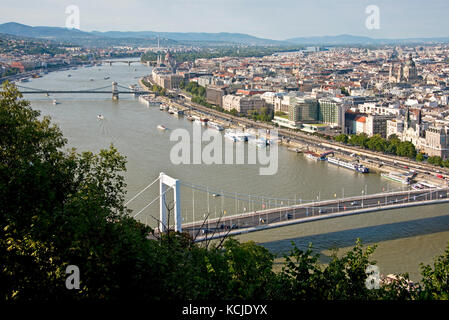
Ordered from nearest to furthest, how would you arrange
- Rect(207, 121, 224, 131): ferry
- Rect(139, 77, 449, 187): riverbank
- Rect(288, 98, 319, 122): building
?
Rect(139, 77, 449, 187): riverbank → Rect(207, 121, 224, 131): ferry → Rect(288, 98, 319, 122): building

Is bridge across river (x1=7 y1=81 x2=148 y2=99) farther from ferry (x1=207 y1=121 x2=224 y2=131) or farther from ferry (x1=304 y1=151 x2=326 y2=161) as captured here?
ferry (x1=304 y1=151 x2=326 y2=161)

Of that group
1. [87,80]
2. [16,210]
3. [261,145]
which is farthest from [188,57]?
[16,210]

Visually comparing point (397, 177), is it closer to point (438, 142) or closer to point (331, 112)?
point (438, 142)

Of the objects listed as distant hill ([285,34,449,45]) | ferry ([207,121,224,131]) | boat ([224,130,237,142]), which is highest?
distant hill ([285,34,449,45])

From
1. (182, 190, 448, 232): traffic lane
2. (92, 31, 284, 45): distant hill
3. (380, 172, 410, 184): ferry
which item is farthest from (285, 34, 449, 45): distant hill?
(182, 190, 448, 232): traffic lane

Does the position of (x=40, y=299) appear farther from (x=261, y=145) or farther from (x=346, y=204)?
(x=261, y=145)

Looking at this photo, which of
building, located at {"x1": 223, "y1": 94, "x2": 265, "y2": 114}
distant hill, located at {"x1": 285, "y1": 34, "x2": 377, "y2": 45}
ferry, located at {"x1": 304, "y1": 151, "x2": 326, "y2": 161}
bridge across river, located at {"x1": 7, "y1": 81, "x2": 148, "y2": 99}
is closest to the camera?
ferry, located at {"x1": 304, "y1": 151, "x2": 326, "y2": 161}

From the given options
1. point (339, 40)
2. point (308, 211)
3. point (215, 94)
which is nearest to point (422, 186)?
point (308, 211)
